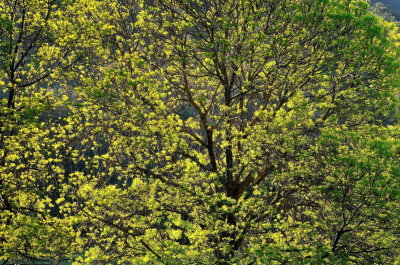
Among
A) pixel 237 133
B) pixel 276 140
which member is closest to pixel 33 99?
pixel 237 133

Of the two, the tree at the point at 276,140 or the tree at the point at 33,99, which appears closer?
the tree at the point at 276,140

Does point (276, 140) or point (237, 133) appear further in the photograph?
point (237, 133)

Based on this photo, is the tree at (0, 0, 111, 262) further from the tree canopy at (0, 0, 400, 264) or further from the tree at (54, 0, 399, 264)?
the tree at (54, 0, 399, 264)

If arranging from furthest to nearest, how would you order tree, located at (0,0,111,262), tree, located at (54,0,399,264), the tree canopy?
1. tree, located at (0,0,111,262)
2. the tree canopy
3. tree, located at (54,0,399,264)

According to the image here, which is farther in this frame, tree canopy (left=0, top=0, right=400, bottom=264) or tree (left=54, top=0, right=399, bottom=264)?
tree canopy (left=0, top=0, right=400, bottom=264)

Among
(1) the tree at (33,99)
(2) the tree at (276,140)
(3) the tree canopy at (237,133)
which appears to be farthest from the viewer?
(1) the tree at (33,99)

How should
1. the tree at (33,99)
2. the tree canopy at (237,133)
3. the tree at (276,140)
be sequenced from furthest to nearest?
the tree at (33,99) < the tree canopy at (237,133) < the tree at (276,140)

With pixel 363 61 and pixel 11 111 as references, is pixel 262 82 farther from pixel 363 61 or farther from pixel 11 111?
pixel 11 111

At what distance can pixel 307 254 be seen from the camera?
11906 mm

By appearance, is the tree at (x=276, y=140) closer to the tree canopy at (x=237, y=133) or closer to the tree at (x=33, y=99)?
the tree canopy at (x=237, y=133)

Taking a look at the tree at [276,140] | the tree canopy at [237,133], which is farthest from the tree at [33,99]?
the tree at [276,140]

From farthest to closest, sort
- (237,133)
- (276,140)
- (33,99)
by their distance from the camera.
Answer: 1. (237,133)
2. (33,99)
3. (276,140)

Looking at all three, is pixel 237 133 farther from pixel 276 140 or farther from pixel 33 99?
pixel 33 99

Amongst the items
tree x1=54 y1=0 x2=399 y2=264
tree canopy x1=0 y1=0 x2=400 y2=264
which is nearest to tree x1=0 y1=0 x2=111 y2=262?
tree canopy x1=0 y1=0 x2=400 y2=264
